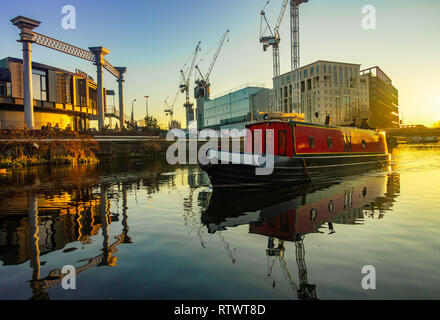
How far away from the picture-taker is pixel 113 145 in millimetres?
50062

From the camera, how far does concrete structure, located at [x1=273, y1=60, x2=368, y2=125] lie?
118m

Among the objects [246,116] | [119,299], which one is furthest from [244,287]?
[246,116]

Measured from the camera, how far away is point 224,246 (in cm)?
716

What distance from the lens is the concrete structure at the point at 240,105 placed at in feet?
358

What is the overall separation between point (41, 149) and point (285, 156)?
32420 mm

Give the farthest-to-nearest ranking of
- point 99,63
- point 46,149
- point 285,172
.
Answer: point 99,63 → point 46,149 → point 285,172

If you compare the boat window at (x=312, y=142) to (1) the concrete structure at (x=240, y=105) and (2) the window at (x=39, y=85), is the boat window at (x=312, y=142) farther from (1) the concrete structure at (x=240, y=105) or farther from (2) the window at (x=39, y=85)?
(1) the concrete structure at (x=240, y=105)

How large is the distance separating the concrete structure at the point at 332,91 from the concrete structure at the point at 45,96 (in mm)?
83340

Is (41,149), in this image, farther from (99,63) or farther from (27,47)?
(99,63)

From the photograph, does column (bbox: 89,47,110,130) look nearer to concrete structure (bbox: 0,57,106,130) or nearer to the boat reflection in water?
concrete structure (bbox: 0,57,106,130)

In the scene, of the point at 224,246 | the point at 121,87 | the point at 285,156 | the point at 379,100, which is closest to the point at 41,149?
the point at 121,87

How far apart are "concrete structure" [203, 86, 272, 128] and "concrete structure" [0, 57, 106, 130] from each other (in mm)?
56396

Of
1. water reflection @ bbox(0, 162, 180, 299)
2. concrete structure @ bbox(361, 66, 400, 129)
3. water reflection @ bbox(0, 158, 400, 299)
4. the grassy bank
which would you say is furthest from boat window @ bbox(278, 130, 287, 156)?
concrete structure @ bbox(361, 66, 400, 129)

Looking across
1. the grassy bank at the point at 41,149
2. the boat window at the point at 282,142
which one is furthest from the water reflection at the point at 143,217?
the grassy bank at the point at 41,149
